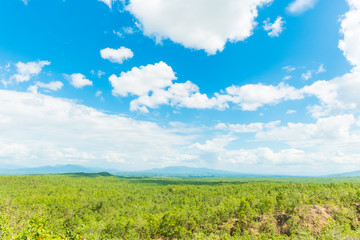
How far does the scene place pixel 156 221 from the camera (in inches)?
2672

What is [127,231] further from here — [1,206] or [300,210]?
[300,210]

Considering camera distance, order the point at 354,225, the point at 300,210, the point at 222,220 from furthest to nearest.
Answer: the point at 222,220
the point at 300,210
the point at 354,225

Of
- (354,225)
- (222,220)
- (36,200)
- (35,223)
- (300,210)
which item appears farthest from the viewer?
(36,200)

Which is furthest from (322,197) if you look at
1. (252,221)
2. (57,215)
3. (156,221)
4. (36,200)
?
(36,200)

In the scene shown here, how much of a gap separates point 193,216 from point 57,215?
6431cm

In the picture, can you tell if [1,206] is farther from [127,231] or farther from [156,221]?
[156,221]

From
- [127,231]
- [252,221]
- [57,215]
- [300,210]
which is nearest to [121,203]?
[57,215]

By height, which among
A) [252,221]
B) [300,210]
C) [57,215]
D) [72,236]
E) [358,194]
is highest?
[72,236]

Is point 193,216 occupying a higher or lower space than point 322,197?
lower

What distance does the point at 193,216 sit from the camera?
7325 cm

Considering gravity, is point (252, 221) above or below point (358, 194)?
below

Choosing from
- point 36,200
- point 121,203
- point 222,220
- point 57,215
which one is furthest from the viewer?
point 121,203

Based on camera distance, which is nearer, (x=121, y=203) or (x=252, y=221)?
(x=252, y=221)

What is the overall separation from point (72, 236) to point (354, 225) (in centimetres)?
7748
